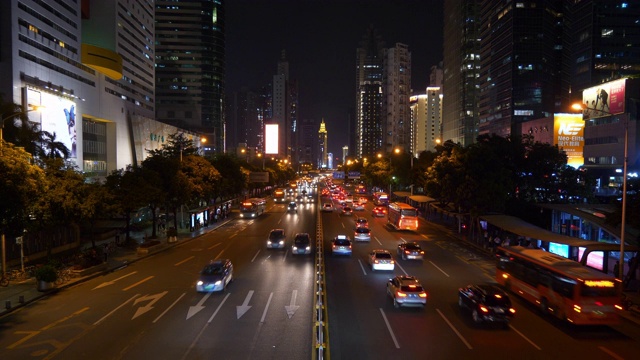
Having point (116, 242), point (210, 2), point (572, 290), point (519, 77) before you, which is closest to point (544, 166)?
point (572, 290)

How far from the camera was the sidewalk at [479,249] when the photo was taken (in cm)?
2196

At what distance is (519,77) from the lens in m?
131

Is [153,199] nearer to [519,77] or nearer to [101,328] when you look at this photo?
[101,328]

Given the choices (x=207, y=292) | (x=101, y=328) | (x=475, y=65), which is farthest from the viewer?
(x=475, y=65)

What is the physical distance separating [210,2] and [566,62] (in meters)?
128

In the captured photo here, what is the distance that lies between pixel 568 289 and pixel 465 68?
15864 centimetres

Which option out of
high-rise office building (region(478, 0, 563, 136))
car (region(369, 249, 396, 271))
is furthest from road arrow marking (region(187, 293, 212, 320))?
high-rise office building (region(478, 0, 563, 136))

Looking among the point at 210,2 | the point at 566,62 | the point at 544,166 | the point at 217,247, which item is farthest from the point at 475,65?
the point at 217,247

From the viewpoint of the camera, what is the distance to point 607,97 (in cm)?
7462

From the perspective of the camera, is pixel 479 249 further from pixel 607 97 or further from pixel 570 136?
pixel 570 136

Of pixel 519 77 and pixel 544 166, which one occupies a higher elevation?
pixel 519 77

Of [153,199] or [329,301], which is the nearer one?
[329,301]

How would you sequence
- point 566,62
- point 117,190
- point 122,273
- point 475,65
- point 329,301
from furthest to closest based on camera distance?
1. point 475,65
2. point 566,62
3. point 117,190
4. point 122,273
5. point 329,301

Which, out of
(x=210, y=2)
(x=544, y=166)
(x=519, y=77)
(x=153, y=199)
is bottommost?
(x=153, y=199)
